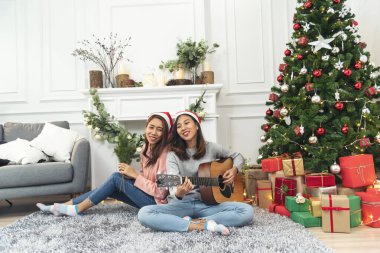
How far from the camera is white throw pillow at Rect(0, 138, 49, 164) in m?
2.76

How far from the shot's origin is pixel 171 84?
341 centimetres

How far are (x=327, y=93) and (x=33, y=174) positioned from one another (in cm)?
241

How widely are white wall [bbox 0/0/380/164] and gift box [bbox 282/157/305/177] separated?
1368 mm

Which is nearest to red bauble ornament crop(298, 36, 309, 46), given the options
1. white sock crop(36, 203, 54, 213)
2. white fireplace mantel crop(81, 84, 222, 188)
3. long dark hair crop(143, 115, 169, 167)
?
white fireplace mantel crop(81, 84, 222, 188)

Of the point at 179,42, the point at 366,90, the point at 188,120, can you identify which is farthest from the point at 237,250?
the point at 179,42

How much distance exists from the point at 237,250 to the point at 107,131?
2098 mm

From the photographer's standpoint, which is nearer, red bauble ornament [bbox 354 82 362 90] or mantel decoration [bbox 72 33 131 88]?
red bauble ornament [bbox 354 82 362 90]

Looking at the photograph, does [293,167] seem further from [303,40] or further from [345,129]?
[303,40]

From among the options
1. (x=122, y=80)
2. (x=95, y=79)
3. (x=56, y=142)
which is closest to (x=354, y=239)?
(x=56, y=142)

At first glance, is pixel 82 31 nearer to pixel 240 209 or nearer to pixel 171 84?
pixel 171 84

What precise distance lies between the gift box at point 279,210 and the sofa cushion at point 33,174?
1.64m

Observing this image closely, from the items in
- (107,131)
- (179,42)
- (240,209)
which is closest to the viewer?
(240,209)

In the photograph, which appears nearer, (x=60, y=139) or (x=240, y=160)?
(x=240, y=160)

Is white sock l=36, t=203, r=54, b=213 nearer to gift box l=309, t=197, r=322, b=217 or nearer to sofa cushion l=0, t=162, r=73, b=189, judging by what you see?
sofa cushion l=0, t=162, r=73, b=189
